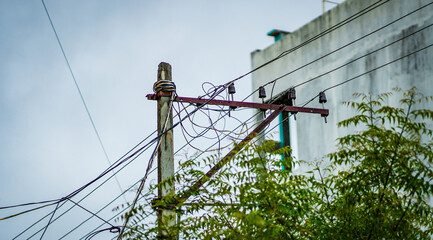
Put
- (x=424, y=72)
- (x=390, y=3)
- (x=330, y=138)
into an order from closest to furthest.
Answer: (x=424, y=72) < (x=390, y=3) < (x=330, y=138)

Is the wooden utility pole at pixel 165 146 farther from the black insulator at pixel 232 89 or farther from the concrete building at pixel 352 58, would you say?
the concrete building at pixel 352 58

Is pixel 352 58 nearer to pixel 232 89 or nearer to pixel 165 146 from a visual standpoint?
pixel 232 89

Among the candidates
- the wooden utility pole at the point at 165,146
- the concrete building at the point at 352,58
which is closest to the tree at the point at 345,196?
the wooden utility pole at the point at 165,146

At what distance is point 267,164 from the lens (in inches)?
338

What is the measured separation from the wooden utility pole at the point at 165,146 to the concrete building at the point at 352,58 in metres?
4.52

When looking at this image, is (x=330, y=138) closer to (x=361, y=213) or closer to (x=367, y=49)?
(x=367, y=49)

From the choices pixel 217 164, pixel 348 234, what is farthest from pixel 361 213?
pixel 217 164

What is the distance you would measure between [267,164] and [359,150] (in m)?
1.29

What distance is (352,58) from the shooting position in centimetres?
1545

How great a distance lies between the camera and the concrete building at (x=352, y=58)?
13.8m

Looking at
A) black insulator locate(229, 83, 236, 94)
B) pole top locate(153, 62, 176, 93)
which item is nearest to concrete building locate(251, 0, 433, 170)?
black insulator locate(229, 83, 236, 94)

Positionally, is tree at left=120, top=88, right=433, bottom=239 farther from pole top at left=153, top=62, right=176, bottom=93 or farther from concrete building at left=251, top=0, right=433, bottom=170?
concrete building at left=251, top=0, right=433, bottom=170

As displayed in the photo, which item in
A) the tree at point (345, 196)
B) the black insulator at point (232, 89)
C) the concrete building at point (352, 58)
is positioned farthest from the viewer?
the concrete building at point (352, 58)

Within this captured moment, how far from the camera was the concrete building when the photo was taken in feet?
45.1
